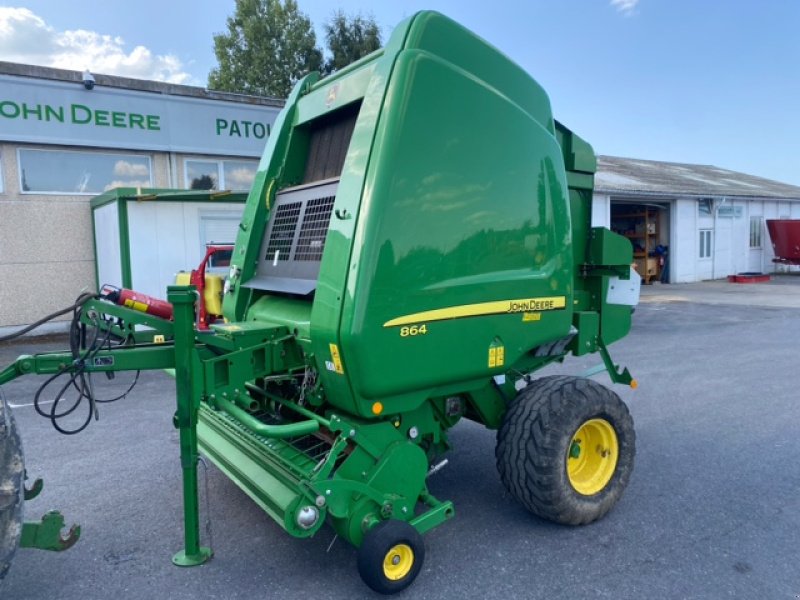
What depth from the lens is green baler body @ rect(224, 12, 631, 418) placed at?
2871 millimetres

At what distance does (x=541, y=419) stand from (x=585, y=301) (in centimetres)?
123

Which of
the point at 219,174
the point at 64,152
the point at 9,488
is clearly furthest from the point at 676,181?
the point at 9,488

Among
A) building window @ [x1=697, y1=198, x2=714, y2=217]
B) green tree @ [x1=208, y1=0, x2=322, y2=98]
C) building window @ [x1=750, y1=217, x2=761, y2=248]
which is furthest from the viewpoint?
green tree @ [x1=208, y1=0, x2=322, y2=98]

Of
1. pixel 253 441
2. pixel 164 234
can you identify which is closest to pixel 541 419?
pixel 253 441

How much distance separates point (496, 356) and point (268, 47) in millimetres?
28732

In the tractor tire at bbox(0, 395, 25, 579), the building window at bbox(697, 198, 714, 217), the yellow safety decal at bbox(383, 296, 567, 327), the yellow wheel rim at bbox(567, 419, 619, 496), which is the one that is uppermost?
the building window at bbox(697, 198, 714, 217)

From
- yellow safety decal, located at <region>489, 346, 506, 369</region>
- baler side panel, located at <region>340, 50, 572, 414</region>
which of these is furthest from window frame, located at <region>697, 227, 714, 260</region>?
yellow safety decal, located at <region>489, 346, 506, 369</region>

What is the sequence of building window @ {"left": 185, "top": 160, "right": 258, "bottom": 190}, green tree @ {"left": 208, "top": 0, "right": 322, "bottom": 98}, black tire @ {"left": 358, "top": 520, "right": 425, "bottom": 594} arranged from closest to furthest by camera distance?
1. black tire @ {"left": 358, "top": 520, "right": 425, "bottom": 594}
2. building window @ {"left": 185, "top": 160, "right": 258, "bottom": 190}
3. green tree @ {"left": 208, "top": 0, "right": 322, "bottom": 98}

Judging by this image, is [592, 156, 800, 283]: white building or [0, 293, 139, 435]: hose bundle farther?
[592, 156, 800, 283]: white building

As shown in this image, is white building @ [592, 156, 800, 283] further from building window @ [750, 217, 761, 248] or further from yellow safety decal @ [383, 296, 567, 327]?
yellow safety decal @ [383, 296, 567, 327]

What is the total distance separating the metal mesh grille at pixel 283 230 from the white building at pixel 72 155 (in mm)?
9358

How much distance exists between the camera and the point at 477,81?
3279 millimetres

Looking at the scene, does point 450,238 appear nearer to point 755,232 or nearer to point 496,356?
point 496,356

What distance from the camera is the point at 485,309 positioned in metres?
3.25
